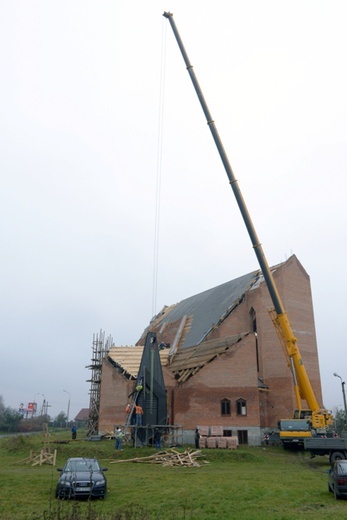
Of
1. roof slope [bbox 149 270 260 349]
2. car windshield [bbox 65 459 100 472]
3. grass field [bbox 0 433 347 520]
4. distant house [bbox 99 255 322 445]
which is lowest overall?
grass field [bbox 0 433 347 520]

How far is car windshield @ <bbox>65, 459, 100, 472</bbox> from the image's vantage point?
14840 mm

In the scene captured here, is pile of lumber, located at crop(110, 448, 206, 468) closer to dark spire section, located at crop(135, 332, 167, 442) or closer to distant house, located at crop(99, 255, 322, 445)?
dark spire section, located at crop(135, 332, 167, 442)

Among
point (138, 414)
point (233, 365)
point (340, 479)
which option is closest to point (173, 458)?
point (138, 414)

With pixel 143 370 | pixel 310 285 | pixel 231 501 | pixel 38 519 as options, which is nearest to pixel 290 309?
pixel 310 285

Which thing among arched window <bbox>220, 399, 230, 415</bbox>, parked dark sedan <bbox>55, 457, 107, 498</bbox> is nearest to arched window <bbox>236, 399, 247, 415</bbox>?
arched window <bbox>220, 399, 230, 415</bbox>

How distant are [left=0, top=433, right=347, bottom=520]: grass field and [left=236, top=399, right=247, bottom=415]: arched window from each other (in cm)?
877

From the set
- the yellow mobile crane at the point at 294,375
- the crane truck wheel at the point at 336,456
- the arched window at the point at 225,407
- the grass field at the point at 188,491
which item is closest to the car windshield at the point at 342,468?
the grass field at the point at 188,491

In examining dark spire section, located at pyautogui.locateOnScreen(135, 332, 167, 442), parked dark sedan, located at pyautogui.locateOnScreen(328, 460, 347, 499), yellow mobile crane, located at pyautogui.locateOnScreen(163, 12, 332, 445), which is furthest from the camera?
dark spire section, located at pyautogui.locateOnScreen(135, 332, 167, 442)

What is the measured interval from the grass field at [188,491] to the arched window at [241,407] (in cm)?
877

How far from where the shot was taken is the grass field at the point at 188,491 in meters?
11.8

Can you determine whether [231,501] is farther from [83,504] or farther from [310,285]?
[310,285]

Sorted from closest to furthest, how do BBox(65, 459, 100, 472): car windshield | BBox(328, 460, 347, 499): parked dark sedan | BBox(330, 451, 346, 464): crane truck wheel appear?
BBox(328, 460, 347, 499): parked dark sedan, BBox(65, 459, 100, 472): car windshield, BBox(330, 451, 346, 464): crane truck wheel

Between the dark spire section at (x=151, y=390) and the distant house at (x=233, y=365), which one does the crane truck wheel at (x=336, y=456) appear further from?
the distant house at (x=233, y=365)

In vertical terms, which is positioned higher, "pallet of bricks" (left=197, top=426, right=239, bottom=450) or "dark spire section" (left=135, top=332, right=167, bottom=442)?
"dark spire section" (left=135, top=332, right=167, bottom=442)
